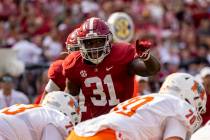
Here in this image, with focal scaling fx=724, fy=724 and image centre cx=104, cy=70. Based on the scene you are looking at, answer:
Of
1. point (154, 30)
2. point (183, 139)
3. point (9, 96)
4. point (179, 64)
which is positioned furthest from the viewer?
point (154, 30)

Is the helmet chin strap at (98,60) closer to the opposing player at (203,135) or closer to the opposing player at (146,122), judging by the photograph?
the opposing player at (146,122)

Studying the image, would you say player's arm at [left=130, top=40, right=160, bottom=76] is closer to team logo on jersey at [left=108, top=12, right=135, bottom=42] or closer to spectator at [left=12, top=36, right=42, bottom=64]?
team logo on jersey at [left=108, top=12, right=135, bottom=42]

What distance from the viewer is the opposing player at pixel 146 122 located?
4.17 metres

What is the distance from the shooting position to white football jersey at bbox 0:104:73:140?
14.8 ft

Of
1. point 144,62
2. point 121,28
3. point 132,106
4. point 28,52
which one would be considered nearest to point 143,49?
point 144,62

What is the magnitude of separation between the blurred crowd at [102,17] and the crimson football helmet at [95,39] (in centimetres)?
523

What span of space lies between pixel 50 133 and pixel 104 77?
130cm

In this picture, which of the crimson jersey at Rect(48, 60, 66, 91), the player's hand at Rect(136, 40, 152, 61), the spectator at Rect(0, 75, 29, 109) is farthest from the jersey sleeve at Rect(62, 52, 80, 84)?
the spectator at Rect(0, 75, 29, 109)

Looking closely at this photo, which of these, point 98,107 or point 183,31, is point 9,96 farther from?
point 183,31

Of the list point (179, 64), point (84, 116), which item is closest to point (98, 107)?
point (84, 116)

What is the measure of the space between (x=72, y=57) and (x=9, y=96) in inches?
139

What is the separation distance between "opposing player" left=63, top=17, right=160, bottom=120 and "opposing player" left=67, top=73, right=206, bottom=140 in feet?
3.58

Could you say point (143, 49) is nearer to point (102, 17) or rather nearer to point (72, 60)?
point (72, 60)

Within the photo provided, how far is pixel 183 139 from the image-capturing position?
4145 millimetres
